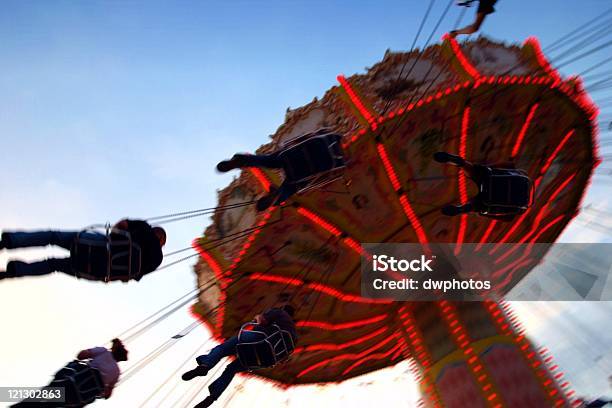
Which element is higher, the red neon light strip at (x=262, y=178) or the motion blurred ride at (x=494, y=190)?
the red neon light strip at (x=262, y=178)

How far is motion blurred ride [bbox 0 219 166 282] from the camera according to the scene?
17.9ft

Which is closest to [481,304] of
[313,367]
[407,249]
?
[407,249]

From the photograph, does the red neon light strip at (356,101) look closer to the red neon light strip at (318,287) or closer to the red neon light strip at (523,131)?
the red neon light strip at (523,131)

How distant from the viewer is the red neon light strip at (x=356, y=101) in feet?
20.8

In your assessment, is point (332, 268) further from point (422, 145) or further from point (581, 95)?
point (581, 95)

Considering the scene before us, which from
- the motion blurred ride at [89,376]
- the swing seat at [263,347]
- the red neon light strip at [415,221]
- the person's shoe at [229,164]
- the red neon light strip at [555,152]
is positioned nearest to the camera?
the motion blurred ride at [89,376]

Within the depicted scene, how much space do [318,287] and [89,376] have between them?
321 cm

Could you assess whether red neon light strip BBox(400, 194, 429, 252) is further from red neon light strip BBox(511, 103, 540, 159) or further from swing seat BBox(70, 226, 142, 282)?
swing seat BBox(70, 226, 142, 282)

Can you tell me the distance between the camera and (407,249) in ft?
24.1

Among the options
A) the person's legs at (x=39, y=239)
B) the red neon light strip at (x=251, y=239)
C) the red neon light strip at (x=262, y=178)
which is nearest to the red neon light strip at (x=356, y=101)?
the red neon light strip at (x=262, y=178)

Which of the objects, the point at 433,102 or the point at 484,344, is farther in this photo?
the point at 484,344

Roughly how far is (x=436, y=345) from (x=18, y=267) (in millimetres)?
5644

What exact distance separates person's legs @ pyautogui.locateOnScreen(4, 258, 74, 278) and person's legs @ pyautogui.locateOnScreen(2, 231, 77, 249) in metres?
0.20

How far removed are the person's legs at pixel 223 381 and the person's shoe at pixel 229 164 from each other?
2593 millimetres
